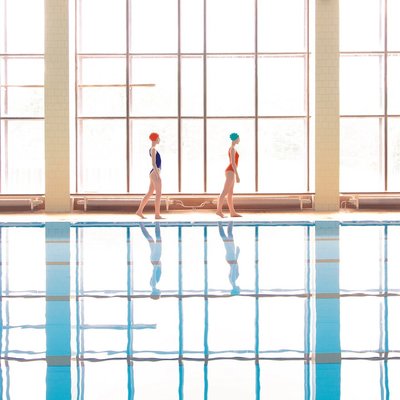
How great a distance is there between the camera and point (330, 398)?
349cm

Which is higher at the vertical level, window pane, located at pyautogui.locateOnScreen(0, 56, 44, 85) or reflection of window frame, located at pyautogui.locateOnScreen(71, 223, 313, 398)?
→ window pane, located at pyautogui.locateOnScreen(0, 56, 44, 85)

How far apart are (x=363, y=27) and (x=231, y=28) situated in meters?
2.45

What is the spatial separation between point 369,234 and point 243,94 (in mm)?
5488

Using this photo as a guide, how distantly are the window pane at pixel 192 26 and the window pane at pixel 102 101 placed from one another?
146 centimetres

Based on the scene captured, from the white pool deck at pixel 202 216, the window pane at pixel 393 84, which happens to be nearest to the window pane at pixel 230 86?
the white pool deck at pixel 202 216

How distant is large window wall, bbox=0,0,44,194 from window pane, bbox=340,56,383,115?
5627 mm

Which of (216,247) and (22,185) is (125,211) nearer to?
(22,185)

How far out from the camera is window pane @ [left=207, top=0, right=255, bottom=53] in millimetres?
15766

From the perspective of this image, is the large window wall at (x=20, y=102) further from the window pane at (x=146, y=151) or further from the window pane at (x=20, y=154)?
the window pane at (x=146, y=151)

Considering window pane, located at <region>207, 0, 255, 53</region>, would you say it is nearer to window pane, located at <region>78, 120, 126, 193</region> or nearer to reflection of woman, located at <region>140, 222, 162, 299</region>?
window pane, located at <region>78, 120, 126, 193</region>

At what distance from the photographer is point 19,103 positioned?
15.8 m

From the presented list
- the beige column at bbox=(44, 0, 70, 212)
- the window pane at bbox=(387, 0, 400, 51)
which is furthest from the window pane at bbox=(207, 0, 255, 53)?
the beige column at bbox=(44, 0, 70, 212)

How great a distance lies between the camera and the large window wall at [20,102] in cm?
1575

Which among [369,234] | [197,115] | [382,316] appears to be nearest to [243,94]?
[197,115]
